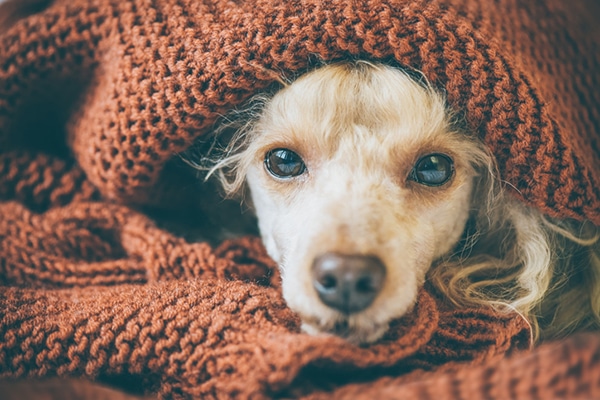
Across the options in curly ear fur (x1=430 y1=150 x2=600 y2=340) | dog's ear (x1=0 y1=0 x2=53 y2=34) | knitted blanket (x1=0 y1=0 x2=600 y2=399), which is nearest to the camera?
knitted blanket (x1=0 y1=0 x2=600 y2=399)

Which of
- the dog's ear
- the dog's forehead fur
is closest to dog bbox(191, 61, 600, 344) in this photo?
the dog's forehead fur

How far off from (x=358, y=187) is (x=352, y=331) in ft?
0.95

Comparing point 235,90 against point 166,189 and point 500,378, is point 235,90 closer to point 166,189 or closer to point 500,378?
point 166,189

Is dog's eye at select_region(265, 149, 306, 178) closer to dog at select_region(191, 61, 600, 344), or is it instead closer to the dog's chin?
dog at select_region(191, 61, 600, 344)

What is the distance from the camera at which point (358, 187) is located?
1016mm

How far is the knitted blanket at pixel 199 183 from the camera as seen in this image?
32.2 inches

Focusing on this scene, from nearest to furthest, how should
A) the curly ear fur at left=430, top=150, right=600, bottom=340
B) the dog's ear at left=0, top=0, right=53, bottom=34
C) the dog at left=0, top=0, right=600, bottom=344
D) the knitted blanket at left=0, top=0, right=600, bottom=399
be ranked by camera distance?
the knitted blanket at left=0, top=0, right=600, bottom=399 < the dog at left=0, top=0, right=600, bottom=344 < the curly ear fur at left=430, top=150, right=600, bottom=340 < the dog's ear at left=0, top=0, right=53, bottom=34

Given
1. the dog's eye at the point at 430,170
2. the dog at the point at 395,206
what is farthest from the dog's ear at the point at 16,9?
the dog's eye at the point at 430,170

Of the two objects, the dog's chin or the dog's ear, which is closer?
the dog's chin

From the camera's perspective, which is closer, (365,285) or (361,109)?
(365,285)

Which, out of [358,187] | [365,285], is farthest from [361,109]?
[365,285]

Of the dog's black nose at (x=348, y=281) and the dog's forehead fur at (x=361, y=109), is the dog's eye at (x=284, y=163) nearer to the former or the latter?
the dog's forehead fur at (x=361, y=109)

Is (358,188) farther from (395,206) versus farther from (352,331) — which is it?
(352,331)

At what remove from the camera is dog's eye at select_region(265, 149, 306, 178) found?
3.66ft
